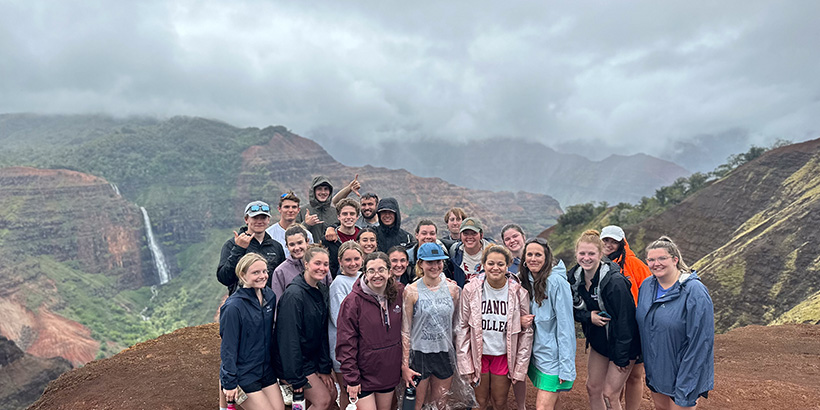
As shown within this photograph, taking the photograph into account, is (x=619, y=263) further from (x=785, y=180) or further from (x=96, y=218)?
(x=96, y=218)

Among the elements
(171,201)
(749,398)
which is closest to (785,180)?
(749,398)

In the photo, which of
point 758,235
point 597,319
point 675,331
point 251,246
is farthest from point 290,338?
point 758,235

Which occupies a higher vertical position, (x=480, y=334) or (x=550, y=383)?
(x=480, y=334)

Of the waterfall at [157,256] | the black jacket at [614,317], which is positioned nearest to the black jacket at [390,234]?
the black jacket at [614,317]

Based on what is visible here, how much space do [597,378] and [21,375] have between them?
156 feet

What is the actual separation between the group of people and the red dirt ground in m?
2.30

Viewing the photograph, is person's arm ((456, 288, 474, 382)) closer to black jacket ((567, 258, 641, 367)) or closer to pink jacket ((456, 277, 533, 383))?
pink jacket ((456, 277, 533, 383))

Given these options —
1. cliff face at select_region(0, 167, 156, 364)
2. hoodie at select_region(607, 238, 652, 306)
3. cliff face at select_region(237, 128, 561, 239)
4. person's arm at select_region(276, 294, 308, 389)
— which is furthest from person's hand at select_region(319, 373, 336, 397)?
cliff face at select_region(237, 128, 561, 239)

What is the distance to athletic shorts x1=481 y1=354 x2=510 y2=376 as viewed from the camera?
506 cm

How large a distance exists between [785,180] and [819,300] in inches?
714

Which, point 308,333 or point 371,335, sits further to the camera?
point 308,333

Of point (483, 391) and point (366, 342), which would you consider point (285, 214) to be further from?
point (483, 391)

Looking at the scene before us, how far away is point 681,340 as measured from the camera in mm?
4348

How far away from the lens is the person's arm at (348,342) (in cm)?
466
